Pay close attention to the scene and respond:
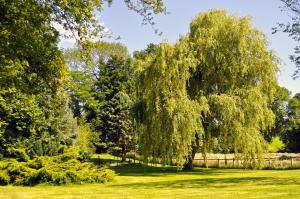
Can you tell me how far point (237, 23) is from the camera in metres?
32.5

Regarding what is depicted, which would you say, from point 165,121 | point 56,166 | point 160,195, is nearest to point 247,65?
point 165,121

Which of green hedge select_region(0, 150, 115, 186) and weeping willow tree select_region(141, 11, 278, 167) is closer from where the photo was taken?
green hedge select_region(0, 150, 115, 186)

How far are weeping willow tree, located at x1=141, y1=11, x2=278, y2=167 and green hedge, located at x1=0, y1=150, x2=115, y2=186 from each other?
245 inches

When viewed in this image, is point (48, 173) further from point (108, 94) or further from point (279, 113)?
point (279, 113)

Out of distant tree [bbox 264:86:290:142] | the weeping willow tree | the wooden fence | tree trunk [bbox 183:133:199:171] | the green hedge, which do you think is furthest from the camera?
distant tree [bbox 264:86:290:142]

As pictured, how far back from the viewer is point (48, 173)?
2364 cm

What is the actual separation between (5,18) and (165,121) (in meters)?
18.9

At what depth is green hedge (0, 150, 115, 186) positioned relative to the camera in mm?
23766

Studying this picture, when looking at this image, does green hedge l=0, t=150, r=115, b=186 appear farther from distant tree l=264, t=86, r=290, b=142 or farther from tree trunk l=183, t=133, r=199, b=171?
distant tree l=264, t=86, r=290, b=142

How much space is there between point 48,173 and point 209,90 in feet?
48.8

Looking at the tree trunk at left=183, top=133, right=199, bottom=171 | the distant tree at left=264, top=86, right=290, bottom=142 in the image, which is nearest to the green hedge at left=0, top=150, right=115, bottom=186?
the tree trunk at left=183, top=133, right=199, bottom=171

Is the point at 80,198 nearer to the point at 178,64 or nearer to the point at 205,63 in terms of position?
the point at 178,64

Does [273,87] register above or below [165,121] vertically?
above

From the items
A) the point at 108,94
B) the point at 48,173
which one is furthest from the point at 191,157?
the point at 108,94
